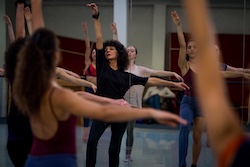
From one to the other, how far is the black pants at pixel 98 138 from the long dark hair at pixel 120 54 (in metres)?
0.57

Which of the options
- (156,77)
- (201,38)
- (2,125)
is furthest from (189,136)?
(201,38)

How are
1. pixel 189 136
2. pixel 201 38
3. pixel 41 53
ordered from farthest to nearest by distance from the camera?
pixel 189 136, pixel 41 53, pixel 201 38

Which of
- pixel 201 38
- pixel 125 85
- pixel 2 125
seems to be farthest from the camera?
pixel 2 125

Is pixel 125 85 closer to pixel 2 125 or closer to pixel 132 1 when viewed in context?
pixel 132 1

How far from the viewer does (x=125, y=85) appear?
4723mm

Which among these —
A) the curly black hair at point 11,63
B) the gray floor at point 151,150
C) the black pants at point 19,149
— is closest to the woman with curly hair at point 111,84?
the gray floor at point 151,150

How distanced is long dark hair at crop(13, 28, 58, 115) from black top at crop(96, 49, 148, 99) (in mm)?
2457

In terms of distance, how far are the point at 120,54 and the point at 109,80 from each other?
34 centimetres

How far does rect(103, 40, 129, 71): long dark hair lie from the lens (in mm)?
4789

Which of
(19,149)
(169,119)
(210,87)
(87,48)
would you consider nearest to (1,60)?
(87,48)

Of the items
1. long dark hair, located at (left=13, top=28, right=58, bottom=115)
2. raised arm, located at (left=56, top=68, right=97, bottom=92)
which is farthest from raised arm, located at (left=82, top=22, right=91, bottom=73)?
long dark hair, located at (left=13, top=28, right=58, bottom=115)

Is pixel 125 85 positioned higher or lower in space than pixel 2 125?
higher

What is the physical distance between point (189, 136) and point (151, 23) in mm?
1250

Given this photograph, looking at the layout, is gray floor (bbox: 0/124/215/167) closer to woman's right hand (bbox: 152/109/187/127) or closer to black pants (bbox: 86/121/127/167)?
black pants (bbox: 86/121/127/167)
